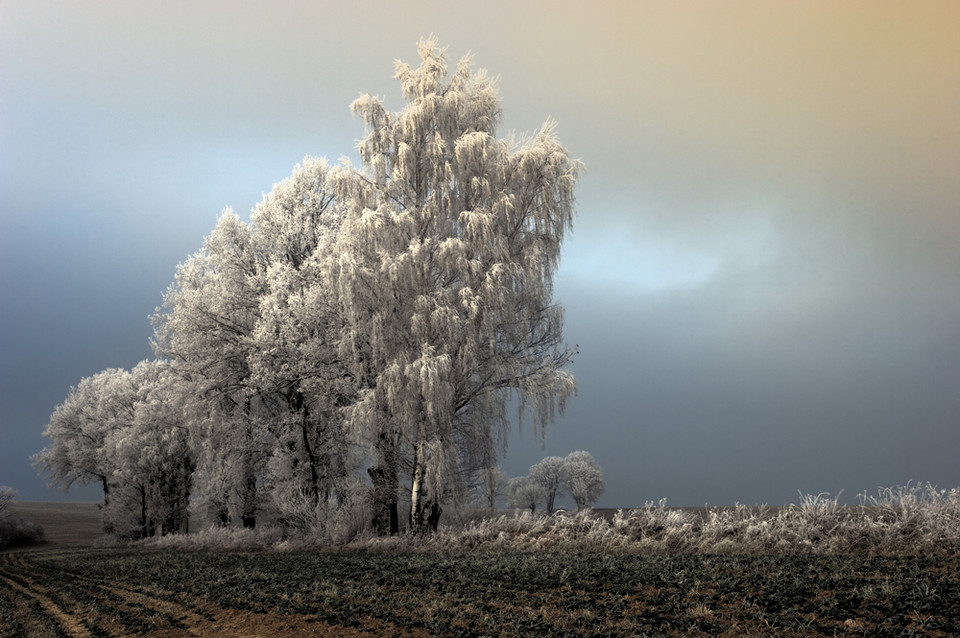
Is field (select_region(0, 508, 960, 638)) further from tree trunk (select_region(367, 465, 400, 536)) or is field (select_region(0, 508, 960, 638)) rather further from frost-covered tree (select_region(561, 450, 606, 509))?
frost-covered tree (select_region(561, 450, 606, 509))

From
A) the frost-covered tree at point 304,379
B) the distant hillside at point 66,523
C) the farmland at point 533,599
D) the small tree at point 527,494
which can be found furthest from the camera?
the distant hillside at point 66,523

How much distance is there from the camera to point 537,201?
965 inches

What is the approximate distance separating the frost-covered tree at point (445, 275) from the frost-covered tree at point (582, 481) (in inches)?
1459

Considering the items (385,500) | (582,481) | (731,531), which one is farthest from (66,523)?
(731,531)

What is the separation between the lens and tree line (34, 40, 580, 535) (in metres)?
22.6

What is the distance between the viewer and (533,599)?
10609 mm

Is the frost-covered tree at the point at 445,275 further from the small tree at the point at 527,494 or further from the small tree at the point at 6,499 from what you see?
the small tree at the point at 6,499

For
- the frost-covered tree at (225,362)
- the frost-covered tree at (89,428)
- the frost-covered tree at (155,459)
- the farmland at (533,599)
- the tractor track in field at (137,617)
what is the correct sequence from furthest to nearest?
the frost-covered tree at (89,428)
the frost-covered tree at (155,459)
the frost-covered tree at (225,362)
the tractor track in field at (137,617)
the farmland at (533,599)

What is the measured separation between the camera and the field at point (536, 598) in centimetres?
845

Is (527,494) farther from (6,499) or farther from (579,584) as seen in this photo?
(579,584)

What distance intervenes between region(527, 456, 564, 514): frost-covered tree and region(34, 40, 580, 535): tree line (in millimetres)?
34795

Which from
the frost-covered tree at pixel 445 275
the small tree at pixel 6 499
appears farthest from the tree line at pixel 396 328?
the small tree at pixel 6 499

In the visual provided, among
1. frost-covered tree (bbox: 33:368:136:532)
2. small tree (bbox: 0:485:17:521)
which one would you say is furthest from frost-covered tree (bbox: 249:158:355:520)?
small tree (bbox: 0:485:17:521)

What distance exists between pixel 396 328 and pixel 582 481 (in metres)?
40.1
